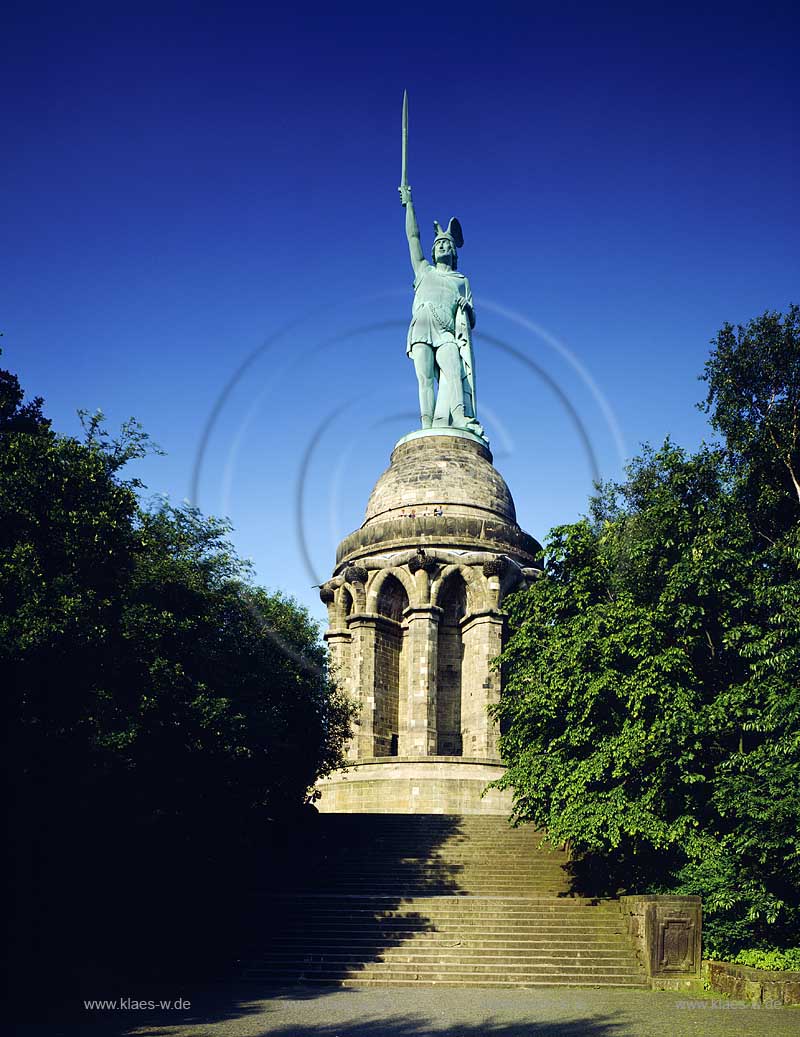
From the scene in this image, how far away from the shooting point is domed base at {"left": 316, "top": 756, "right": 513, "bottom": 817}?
33156 mm

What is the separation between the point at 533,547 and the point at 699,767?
64.1ft

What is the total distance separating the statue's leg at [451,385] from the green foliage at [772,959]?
1100 inches

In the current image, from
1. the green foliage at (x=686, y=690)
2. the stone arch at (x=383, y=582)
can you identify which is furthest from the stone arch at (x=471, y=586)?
the green foliage at (x=686, y=690)

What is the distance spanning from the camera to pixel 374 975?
62.4 ft

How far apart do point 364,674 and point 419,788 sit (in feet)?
19.0

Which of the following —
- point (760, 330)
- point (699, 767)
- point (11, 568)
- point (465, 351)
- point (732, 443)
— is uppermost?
point (465, 351)

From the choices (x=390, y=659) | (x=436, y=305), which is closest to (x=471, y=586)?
(x=390, y=659)

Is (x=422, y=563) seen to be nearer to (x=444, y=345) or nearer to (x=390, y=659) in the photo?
(x=390, y=659)

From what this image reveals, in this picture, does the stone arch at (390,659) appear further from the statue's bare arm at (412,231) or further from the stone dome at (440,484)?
the statue's bare arm at (412,231)

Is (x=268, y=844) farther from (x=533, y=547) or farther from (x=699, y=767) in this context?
(x=533, y=547)

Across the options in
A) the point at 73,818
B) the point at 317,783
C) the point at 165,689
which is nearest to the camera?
the point at 73,818

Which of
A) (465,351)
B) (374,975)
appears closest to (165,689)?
(374,975)

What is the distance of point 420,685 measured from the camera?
1449 inches

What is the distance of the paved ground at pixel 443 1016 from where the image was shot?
13930 millimetres
